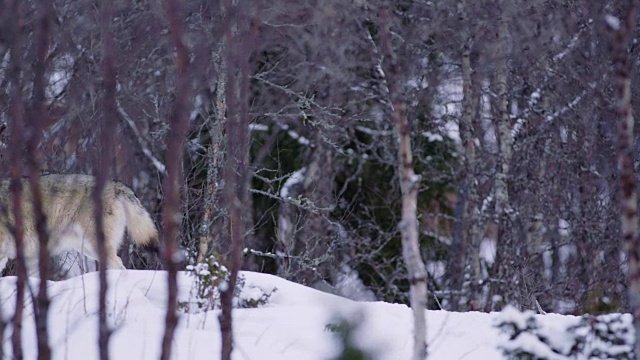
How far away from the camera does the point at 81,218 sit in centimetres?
906

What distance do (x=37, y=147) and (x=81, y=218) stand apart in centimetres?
559

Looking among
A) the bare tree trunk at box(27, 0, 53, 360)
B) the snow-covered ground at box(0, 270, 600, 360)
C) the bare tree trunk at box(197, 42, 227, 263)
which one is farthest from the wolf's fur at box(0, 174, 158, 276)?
the bare tree trunk at box(27, 0, 53, 360)

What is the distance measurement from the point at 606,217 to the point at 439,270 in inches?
150

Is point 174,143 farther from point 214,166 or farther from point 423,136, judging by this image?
point 423,136

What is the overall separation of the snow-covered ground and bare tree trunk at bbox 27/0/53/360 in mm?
1173

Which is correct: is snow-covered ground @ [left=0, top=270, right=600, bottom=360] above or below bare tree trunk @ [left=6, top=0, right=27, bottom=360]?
below

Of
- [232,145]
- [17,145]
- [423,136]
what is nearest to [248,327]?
[232,145]

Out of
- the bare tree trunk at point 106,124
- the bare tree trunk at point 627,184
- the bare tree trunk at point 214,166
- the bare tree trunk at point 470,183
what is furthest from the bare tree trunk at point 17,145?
the bare tree trunk at point 470,183

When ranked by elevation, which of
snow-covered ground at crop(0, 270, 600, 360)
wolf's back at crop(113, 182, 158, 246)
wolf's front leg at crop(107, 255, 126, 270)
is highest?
wolf's back at crop(113, 182, 158, 246)

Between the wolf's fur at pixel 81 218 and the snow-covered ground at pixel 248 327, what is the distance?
195cm

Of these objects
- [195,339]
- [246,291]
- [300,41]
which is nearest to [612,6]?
[300,41]

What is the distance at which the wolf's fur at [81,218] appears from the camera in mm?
8922

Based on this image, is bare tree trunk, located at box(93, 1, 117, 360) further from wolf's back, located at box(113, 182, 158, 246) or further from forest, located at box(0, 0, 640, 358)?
forest, located at box(0, 0, 640, 358)

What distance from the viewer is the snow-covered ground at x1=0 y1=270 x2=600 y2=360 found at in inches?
211
